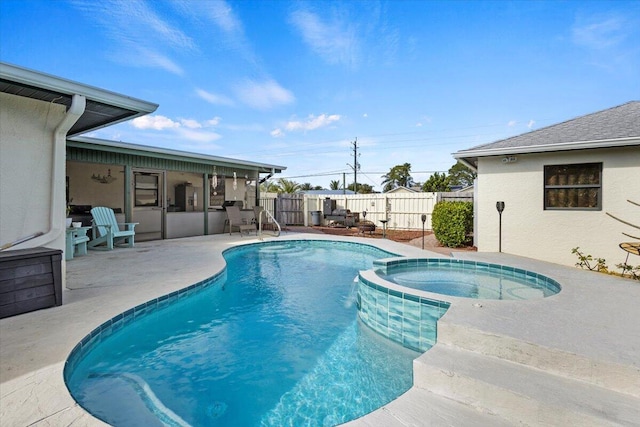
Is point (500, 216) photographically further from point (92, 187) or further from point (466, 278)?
point (92, 187)

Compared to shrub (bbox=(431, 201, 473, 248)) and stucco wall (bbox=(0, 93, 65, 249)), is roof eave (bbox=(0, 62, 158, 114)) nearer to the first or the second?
stucco wall (bbox=(0, 93, 65, 249))

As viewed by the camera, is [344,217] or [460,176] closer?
A: [344,217]

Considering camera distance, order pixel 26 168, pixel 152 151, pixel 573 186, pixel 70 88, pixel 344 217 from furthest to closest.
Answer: pixel 344 217 → pixel 152 151 → pixel 573 186 → pixel 26 168 → pixel 70 88

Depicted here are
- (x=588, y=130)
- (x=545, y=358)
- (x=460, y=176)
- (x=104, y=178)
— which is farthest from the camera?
(x=460, y=176)

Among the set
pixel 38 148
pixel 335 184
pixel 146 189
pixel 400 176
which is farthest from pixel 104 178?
pixel 400 176

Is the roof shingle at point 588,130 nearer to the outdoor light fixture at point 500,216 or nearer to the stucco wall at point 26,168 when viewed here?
the outdoor light fixture at point 500,216

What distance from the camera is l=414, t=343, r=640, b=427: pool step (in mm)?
1977

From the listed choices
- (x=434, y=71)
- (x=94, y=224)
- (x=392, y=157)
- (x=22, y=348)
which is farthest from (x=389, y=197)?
(x=392, y=157)

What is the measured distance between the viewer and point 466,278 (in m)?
5.45

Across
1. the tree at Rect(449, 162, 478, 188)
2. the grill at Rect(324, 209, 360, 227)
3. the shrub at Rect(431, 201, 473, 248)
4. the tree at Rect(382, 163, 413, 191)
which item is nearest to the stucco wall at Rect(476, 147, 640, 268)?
the shrub at Rect(431, 201, 473, 248)

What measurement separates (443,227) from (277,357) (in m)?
7.67

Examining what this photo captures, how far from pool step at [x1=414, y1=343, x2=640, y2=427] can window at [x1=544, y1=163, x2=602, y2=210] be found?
579 centimetres

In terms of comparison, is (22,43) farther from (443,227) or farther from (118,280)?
(443,227)

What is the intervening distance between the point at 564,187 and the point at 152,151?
11054 mm
